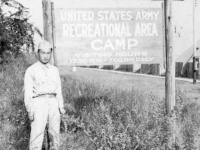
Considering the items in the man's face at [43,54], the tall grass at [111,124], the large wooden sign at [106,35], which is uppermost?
the large wooden sign at [106,35]

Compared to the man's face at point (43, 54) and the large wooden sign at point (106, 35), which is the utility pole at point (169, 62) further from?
the man's face at point (43, 54)

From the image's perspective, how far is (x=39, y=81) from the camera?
4387 mm

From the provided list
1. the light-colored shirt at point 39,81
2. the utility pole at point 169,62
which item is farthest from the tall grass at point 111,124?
the light-colored shirt at point 39,81

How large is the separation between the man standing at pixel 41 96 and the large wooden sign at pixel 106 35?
107 centimetres

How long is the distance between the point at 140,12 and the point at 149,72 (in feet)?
80.3

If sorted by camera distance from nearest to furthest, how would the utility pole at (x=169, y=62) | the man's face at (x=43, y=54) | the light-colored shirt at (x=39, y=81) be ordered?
1. the light-colored shirt at (x=39, y=81)
2. the man's face at (x=43, y=54)
3. the utility pole at (x=169, y=62)

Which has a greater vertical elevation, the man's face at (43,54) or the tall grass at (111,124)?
the man's face at (43,54)

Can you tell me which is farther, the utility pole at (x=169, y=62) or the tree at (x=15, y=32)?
the tree at (x=15, y=32)

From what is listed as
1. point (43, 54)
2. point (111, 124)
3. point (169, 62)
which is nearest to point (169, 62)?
point (169, 62)

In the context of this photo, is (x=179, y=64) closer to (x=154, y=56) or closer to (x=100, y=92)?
(x=100, y=92)

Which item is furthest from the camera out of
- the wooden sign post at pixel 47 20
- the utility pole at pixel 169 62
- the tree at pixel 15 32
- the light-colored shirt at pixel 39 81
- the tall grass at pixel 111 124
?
the tree at pixel 15 32

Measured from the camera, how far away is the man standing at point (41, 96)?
170 inches

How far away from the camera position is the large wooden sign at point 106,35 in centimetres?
552

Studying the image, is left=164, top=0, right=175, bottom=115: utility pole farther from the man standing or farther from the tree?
the tree
